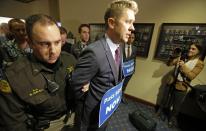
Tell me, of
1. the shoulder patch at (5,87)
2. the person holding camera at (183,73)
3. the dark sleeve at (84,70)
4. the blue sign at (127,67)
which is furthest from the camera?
the blue sign at (127,67)

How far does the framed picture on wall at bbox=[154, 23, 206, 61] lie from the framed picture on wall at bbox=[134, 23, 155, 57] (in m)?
0.19

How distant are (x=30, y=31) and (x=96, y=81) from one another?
0.50 meters

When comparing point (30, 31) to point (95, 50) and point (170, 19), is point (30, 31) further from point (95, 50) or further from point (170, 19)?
point (170, 19)

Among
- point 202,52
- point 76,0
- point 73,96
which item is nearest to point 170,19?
point 202,52

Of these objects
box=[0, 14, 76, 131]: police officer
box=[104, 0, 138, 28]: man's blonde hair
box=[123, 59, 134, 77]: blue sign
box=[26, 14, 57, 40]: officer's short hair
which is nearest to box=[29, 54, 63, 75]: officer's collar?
box=[0, 14, 76, 131]: police officer

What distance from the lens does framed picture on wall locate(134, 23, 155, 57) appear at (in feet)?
7.95

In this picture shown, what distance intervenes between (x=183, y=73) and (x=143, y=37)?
3.25 feet

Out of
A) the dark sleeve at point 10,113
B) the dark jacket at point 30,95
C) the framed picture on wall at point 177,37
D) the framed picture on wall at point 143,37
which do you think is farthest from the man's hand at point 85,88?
the framed picture on wall at point 143,37

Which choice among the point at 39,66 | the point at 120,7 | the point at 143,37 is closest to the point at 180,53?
the point at 143,37

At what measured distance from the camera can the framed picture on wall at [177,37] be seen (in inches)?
78.0

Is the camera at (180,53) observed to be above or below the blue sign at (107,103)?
above

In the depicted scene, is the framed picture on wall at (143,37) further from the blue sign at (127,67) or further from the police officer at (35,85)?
the police officer at (35,85)

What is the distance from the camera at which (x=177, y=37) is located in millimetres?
2164

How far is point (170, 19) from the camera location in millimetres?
2195
